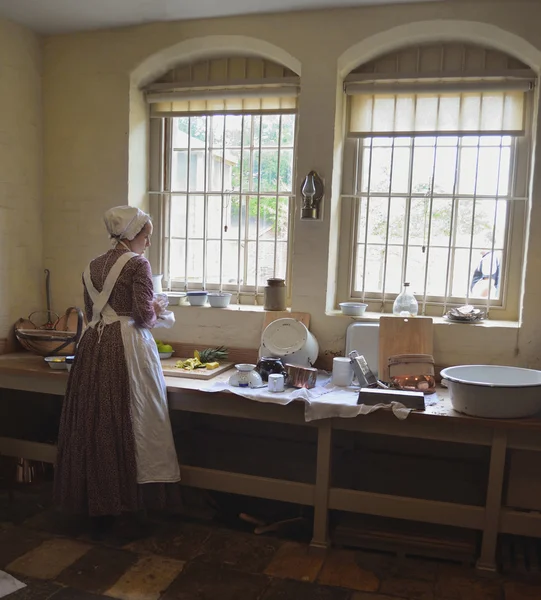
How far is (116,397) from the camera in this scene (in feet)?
9.39

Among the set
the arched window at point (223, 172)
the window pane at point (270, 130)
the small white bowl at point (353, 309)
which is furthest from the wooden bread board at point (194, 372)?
the window pane at point (270, 130)

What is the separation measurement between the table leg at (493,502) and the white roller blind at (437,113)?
181 cm

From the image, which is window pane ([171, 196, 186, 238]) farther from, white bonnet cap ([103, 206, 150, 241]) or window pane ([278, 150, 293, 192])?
white bonnet cap ([103, 206, 150, 241])

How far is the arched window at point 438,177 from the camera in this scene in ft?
11.2

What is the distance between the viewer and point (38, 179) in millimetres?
3953

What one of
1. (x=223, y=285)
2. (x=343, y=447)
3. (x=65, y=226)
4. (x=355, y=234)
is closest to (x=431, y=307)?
(x=355, y=234)

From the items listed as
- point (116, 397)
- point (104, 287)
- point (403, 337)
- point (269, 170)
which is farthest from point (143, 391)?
point (269, 170)

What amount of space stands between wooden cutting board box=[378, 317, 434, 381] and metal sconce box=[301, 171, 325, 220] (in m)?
0.75

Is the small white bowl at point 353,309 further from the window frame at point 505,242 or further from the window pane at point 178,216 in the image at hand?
the window pane at point 178,216

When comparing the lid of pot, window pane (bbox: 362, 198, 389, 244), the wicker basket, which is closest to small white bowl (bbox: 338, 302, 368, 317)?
the lid of pot

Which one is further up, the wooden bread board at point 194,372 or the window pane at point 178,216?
the window pane at point 178,216

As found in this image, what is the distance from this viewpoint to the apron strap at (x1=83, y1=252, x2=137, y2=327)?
9.40ft

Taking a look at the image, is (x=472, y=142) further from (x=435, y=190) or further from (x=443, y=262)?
(x=443, y=262)

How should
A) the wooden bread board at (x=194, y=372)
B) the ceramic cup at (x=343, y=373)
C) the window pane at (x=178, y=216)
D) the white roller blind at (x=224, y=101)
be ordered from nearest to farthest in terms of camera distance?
the ceramic cup at (x=343, y=373) < the wooden bread board at (x=194, y=372) < the white roller blind at (x=224, y=101) < the window pane at (x=178, y=216)
